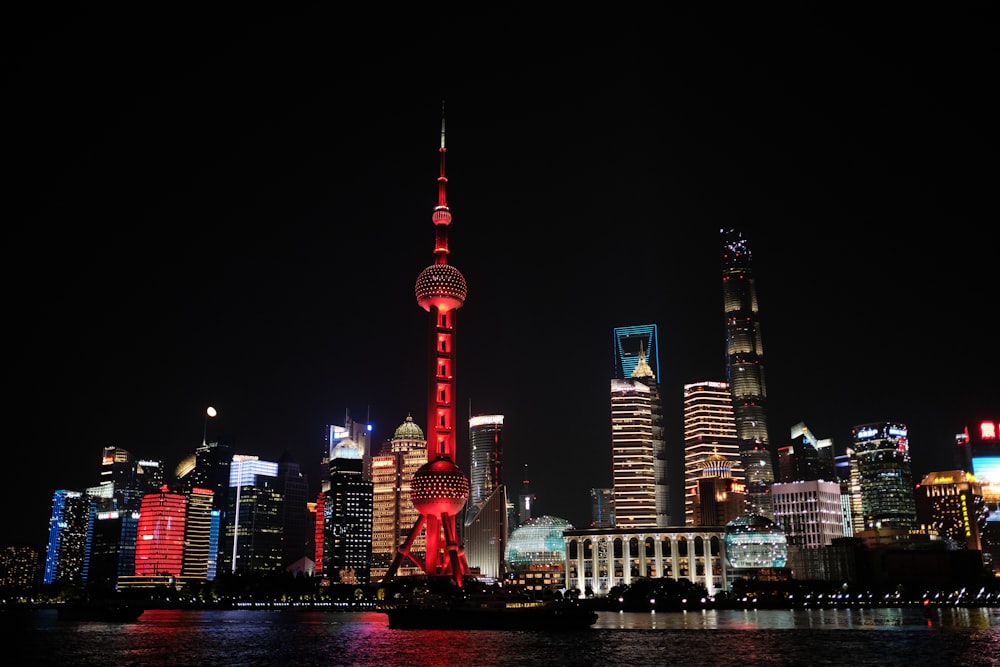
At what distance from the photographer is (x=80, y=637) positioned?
13238 centimetres

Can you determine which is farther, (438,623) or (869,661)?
(438,623)

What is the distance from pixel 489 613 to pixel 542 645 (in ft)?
125

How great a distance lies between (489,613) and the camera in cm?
14312

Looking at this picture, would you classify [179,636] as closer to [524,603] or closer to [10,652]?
[10,652]

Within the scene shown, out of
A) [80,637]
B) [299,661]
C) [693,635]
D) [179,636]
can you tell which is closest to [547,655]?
[299,661]

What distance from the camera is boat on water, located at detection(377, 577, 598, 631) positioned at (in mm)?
139500

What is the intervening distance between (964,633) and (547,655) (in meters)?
57.3

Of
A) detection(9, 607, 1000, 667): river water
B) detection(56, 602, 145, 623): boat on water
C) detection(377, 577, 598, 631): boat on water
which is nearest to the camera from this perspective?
detection(9, 607, 1000, 667): river water

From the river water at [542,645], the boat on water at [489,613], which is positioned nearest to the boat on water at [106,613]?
the river water at [542,645]

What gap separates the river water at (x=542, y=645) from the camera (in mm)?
88812

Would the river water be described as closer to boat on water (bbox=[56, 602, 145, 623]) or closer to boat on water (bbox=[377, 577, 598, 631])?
boat on water (bbox=[377, 577, 598, 631])

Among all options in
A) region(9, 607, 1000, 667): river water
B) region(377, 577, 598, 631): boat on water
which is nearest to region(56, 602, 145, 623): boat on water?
region(9, 607, 1000, 667): river water

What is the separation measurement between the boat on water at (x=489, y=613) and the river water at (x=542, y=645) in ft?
13.7

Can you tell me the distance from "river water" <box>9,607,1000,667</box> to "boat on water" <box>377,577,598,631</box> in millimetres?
4175
